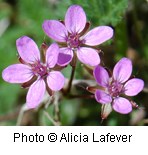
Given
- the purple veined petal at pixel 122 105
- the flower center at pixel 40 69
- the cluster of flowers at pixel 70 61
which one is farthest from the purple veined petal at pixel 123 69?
the flower center at pixel 40 69

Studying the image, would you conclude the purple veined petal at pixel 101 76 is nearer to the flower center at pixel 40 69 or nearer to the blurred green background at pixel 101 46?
the flower center at pixel 40 69

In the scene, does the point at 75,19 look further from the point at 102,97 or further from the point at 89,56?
the point at 102,97

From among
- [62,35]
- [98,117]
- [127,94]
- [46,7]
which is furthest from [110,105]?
[46,7]

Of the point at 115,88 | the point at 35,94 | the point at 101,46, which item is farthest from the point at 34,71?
the point at 101,46

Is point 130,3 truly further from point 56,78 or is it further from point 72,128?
point 56,78

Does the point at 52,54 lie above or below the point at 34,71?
above

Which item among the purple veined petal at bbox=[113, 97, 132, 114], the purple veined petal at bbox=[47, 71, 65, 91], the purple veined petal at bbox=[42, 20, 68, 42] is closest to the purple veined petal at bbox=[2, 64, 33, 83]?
the purple veined petal at bbox=[47, 71, 65, 91]
